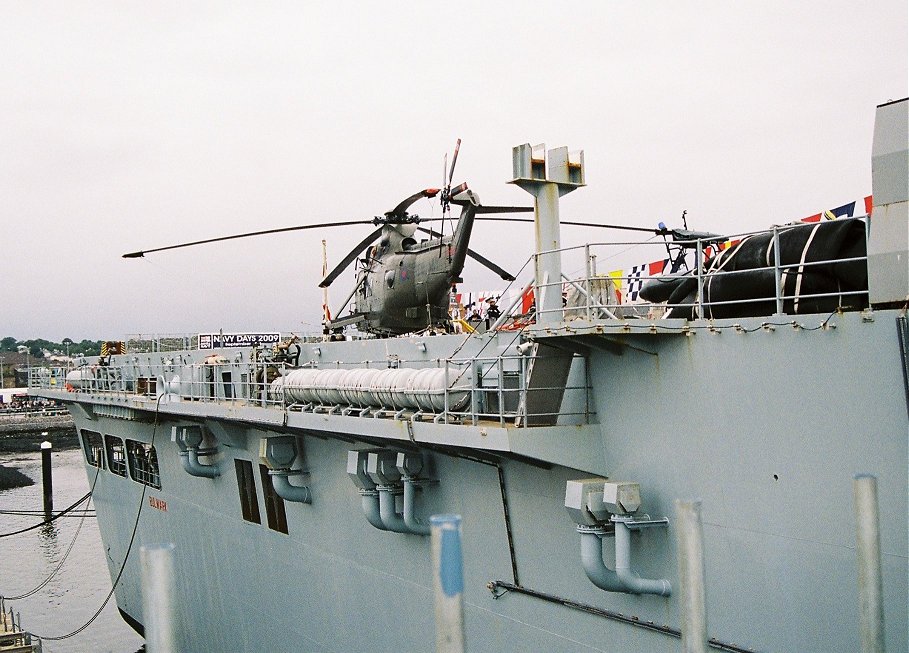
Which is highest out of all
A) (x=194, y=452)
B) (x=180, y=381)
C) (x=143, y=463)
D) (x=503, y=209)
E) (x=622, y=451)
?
(x=503, y=209)

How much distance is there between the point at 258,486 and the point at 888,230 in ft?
39.7

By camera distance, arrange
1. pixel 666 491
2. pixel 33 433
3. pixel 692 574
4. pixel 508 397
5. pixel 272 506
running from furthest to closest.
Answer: pixel 33 433 → pixel 272 506 → pixel 508 397 → pixel 666 491 → pixel 692 574

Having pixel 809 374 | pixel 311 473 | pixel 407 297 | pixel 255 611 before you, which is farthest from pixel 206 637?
pixel 809 374

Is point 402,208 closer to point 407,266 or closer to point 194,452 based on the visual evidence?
point 407,266

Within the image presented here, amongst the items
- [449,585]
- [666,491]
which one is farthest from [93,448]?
[449,585]

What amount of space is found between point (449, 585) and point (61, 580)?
1325 inches

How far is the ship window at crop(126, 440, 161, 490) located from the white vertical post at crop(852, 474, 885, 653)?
17.8 metres

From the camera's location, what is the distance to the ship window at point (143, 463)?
21.4m

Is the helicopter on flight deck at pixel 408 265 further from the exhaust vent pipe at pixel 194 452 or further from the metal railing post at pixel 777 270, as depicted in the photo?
the metal railing post at pixel 777 270

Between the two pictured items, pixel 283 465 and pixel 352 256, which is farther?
pixel 352 256

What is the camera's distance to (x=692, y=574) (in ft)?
21.2

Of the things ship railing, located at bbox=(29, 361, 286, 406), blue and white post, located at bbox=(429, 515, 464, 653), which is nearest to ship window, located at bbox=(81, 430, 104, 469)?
ship railing, located at bbox=(29, 361, 286, 406)

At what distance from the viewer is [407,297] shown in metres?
16.4

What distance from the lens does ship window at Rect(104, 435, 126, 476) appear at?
23.9 m
